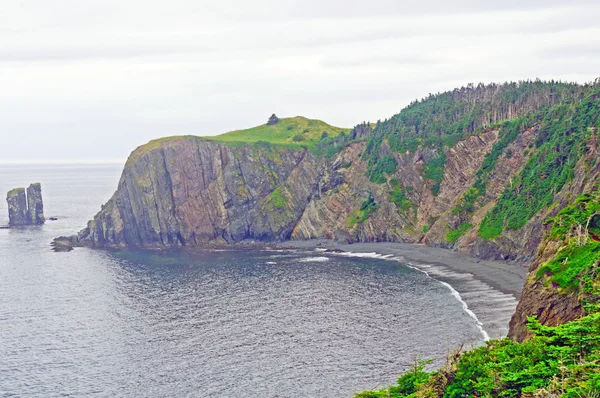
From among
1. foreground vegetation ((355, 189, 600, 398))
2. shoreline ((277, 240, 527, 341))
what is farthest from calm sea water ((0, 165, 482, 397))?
foreground vegetation ((355, 189, 600, 398))

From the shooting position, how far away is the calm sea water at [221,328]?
303ft

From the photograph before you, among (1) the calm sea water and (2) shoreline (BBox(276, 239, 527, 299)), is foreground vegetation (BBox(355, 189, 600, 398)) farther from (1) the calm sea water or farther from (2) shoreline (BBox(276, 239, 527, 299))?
(2) shoreline (BBox(276, 239, 527, 299))

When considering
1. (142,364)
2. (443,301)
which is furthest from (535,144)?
(142,364)

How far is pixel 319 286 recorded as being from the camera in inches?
5768

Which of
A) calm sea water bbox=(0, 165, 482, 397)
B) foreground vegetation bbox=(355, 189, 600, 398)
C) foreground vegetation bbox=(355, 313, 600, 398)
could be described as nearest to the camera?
foreground vegetation bbox=(355, 313, 600, 398)

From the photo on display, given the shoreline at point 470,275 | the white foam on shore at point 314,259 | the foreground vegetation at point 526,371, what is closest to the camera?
the foreground vegetation at point 526,371

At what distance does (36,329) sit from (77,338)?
998cm

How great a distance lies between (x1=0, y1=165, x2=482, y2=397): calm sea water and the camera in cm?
9238

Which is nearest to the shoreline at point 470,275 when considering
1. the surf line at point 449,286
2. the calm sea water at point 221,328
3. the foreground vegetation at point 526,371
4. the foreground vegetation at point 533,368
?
the surf line at point 449,286

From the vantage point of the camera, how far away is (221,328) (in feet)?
378

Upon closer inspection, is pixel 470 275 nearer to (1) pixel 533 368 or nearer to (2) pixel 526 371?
(1) pixel 533 368

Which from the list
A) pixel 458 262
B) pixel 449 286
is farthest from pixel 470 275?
pixel 458 262

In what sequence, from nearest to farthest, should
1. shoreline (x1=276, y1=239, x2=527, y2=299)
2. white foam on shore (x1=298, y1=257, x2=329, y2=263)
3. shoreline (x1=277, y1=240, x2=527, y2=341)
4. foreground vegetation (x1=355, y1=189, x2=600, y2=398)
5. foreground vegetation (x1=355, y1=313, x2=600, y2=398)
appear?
1. foreground vegetation (x1=355, y1=313, x2=600, y2=398)
2. foreground vegetation (x1=355, y1=189, x2=600, y2=398)
3. shoreline (x1=277, y1=240, x2=527, y2=341)
4. shoreline (x1=276, y1=239, x2=527, y2=299)
5. white foam on shore (x1=298, y1=257, x2=329, y2=263)

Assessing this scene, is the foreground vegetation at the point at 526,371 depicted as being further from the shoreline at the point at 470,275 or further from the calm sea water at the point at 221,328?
the shoreline at the point at 470,275
